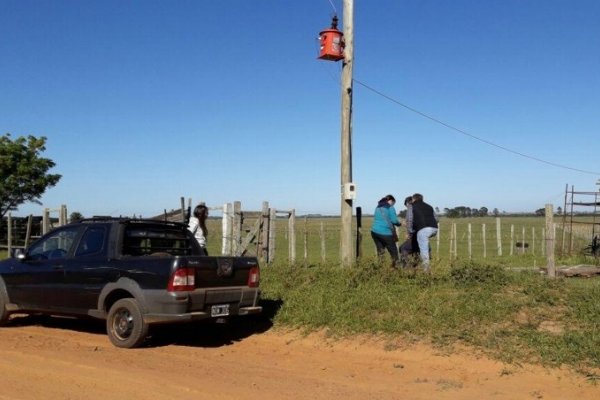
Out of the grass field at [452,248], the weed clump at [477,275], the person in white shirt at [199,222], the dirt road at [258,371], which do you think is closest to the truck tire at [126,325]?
the dirt road at [258,371]

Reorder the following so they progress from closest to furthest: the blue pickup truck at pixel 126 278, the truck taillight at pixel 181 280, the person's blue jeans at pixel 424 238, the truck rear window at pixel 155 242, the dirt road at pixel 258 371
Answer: the dirt road at pixel 258 371 → the truck taillight at pixel 181 280 → the blue pickup truck at pixel 126 278 → the truck rear window at pixel 155 242 → the person's blue jeans at pixel 424 238

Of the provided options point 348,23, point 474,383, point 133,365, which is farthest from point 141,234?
point 348,23

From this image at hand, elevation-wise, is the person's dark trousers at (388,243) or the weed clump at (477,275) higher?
the person's dark trousers at (388,243)

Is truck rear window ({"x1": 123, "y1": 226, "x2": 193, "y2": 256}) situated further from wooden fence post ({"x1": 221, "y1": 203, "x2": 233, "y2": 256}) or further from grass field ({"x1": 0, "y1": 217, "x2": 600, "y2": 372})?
wooden fence post ({"x1": 221, "y1": 203, "x2": 233, "y2": 256})

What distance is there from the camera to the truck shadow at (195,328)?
8219 mm

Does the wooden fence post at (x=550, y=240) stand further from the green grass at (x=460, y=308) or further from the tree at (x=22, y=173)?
the tree at (x=22, y=173)

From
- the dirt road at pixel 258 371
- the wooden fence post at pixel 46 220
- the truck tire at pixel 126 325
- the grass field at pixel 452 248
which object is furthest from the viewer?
the wooden fence post at pixel 46 220

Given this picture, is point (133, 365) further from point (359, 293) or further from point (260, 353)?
point (359, 293)

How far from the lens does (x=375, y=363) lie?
22.9 ft

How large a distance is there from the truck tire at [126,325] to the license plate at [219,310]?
2.78ft

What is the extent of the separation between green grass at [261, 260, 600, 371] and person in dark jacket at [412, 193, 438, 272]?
1184 millimetres

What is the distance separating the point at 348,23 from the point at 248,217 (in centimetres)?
695

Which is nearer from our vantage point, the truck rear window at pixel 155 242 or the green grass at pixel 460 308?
the green grass at pixel 460 308

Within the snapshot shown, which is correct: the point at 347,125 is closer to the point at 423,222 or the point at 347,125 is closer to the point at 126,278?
the point at 423,222
